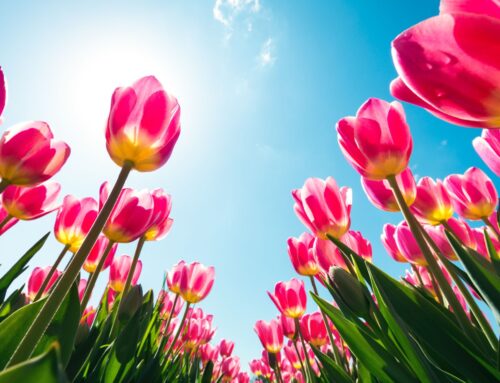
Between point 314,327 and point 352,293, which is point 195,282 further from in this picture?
point 352,293

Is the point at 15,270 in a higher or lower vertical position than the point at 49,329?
higher

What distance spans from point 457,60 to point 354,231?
4.53 feet

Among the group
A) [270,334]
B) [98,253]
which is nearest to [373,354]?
[98,253]

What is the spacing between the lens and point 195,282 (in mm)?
2586

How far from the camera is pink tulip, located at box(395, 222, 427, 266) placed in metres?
1.58

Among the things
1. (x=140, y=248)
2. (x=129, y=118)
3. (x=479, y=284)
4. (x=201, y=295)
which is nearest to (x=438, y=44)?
(x=479, y=284)

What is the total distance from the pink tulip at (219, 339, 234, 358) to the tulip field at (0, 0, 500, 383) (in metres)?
2.58

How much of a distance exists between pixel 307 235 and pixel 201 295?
104 cm

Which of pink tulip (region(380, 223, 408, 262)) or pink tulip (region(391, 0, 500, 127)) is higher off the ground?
pink tulip (region(380, 223, 408, 262))

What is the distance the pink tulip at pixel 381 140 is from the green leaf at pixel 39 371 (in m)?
0.94

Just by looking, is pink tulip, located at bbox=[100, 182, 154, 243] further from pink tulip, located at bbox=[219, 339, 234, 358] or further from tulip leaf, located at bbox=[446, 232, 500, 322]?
pink tulip, located at bbox=[219, 339, 234, 358]

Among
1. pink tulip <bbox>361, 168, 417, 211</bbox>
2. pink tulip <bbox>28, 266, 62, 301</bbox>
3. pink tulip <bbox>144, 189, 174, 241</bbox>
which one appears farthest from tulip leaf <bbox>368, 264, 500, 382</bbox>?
pink tulip <bbox>28, 266, 62, 301</bbox>

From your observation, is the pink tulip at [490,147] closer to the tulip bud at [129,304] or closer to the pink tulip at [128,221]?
the pink tulip at [128,221]

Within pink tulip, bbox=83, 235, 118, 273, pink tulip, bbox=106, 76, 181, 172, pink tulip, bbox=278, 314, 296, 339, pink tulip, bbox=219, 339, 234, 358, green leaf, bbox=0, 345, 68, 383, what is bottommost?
green leaf, bbox=0, 345, 68, 383
